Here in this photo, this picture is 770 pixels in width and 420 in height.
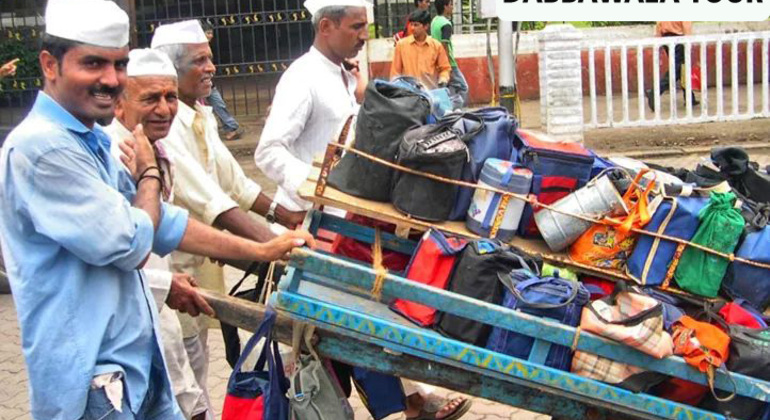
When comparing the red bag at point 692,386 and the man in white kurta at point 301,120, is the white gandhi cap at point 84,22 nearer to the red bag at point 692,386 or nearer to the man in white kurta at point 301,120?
the man in white kurta at point 301,120

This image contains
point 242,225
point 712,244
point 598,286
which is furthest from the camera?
point 242,225

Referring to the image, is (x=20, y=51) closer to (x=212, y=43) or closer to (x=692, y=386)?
(x=212, y=43)

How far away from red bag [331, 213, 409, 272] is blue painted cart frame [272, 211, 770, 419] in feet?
2.27

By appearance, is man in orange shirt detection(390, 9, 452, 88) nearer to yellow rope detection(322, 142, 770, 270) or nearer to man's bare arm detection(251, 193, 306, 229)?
man's bare arm detection(251, 193, 306, 229)

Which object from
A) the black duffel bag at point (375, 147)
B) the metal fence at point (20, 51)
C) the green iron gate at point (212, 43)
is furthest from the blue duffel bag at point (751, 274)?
the metal fence at point (20, 51)

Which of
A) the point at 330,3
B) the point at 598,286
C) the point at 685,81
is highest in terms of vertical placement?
the point at 330,3

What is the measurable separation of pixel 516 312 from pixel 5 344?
4.11m

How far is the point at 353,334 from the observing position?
2988mm

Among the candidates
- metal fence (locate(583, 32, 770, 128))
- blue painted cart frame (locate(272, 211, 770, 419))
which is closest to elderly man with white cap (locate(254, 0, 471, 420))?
Answer: blue painted cart frame (locate(272, 211, 770, 419))

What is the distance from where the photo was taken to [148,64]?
341cm

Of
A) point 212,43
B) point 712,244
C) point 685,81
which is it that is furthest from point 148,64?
point 212,43

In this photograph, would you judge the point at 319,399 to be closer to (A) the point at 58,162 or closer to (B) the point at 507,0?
(A) the point at 58,162

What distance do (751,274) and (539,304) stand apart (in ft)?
2.56

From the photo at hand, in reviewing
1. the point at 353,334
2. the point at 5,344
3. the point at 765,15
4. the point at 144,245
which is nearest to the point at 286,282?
the point at 353,334
